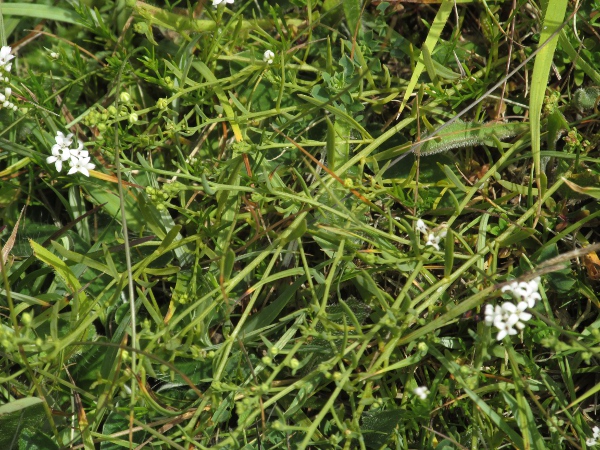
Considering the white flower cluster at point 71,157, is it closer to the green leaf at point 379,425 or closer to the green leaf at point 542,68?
the green leaf at point 379,425

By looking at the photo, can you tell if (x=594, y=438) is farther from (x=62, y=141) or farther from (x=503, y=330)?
(x=62, y=141)

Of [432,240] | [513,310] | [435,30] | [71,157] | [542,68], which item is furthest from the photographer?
[435,30]

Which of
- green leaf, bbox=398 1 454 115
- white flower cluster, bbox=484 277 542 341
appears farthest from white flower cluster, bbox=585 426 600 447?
green leaf, bbox=398 1 454 115

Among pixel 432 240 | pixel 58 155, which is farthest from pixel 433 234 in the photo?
pixel 58 155

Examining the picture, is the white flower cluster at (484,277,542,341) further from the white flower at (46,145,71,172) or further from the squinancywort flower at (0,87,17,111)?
the squinancywort flower at (0,87,17,111)

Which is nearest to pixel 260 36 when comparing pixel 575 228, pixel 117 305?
pixel 117 305

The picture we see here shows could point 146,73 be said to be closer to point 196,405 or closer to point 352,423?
point 196,405

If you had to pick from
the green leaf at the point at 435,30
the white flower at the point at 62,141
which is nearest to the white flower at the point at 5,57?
the white flower at the point at 62,141
